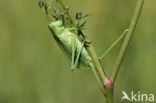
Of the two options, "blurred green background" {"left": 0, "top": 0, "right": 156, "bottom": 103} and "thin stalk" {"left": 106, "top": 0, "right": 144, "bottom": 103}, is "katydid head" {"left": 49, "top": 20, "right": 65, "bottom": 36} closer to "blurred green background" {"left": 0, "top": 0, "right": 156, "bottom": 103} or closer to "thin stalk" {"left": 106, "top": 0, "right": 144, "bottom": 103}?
"thin stalk" {"left": 106, "top": 0, "right": 144, "bottom": 103}

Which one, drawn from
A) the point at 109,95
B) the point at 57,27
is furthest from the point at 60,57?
the point at 109,95

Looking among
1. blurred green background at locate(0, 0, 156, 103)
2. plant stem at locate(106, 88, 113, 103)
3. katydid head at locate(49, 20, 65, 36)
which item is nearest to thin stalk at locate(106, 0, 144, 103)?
plant stem at locate(106, 88, 113, 103)

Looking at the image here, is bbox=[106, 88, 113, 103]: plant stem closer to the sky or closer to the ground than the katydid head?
closer to the ground

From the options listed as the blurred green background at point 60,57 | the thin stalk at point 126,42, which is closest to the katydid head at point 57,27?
the thin stalk at point 126,42

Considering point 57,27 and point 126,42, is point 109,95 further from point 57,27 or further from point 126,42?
point 57,27

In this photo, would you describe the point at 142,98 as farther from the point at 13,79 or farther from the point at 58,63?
the point at 13,79

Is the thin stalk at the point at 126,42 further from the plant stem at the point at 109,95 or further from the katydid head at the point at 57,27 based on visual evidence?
the katydid head at the point at 57,27

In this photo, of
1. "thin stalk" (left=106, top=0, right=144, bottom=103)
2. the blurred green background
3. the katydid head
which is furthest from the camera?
the blurred green background

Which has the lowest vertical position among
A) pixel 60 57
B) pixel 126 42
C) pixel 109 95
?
pixel 60 57

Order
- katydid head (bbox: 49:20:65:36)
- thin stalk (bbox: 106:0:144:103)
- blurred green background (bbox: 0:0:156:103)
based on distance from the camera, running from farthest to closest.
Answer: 1. blurred green background (bbox: 0:0:156:103)
2. katydid head (bbox: 49:20:65:36)
3. thin stalk (bbox: 106:0:144:103)

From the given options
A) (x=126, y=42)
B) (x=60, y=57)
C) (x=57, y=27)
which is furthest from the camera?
(x=60, y=57)
